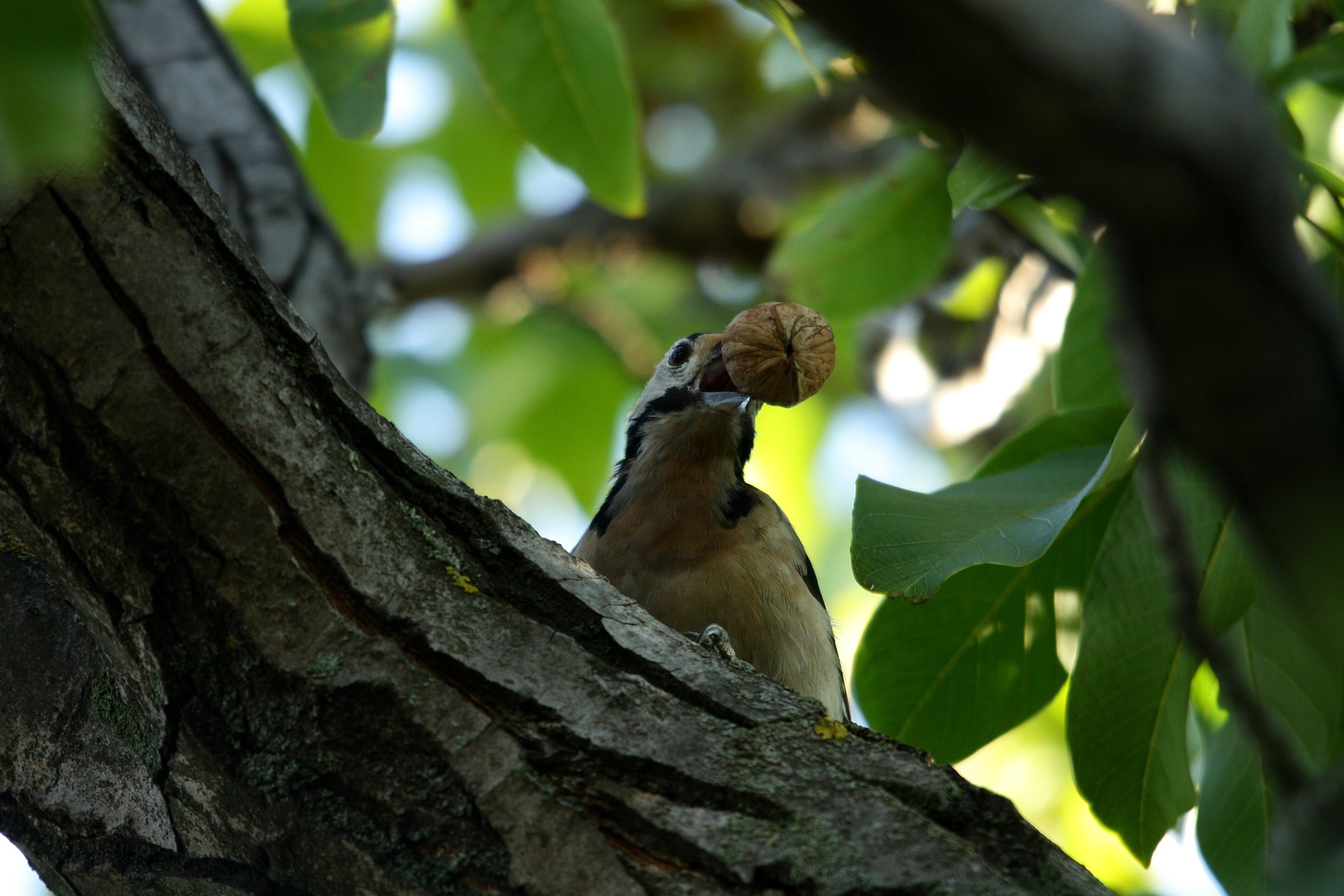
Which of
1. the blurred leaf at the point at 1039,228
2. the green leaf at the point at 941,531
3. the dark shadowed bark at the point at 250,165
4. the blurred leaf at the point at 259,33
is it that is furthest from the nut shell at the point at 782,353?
the blurred leaf at the point at 259,33

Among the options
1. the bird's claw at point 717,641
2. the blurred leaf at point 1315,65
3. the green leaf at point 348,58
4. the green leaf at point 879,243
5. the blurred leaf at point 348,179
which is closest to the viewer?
the blurred leaf at point 1315,65

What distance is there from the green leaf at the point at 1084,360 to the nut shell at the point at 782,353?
27.7 inches

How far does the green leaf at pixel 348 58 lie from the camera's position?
3488 millimetres

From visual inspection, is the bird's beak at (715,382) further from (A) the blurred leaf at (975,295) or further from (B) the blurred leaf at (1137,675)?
(A) the blurred leaf at (975,295)

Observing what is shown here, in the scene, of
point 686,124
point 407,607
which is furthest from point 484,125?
point 407,607

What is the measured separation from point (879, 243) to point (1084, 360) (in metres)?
1.08

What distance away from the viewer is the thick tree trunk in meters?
2.02

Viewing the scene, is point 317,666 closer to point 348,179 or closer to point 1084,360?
point 1084,360

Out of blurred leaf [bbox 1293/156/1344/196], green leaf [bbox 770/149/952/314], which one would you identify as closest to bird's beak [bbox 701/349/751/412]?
green leaf [bbox 770/149/952/314]

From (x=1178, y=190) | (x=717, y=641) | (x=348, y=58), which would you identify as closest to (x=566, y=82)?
(x=348, y=58)

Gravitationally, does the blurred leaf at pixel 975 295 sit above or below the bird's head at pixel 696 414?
above

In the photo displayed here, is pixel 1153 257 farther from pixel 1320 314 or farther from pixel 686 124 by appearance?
pixel 686 124

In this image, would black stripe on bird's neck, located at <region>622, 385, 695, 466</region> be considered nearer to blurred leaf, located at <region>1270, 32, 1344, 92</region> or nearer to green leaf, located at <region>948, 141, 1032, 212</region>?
green leaf, located at <region>948, 141, 1032, 212</region>

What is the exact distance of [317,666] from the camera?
2125 mm
